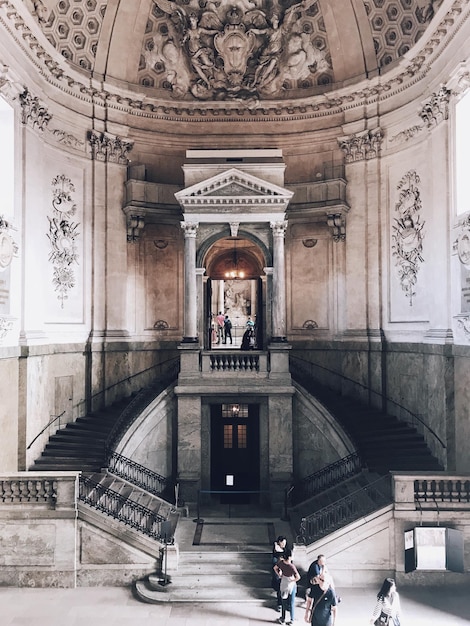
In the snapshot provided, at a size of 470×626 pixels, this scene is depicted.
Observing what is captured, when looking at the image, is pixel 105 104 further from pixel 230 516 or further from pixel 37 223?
pixel 230 516

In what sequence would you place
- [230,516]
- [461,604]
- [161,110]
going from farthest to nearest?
[161,110]
[230,516]
[461,604]

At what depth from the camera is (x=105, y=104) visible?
20453mm

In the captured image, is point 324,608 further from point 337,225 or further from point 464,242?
point 337,225

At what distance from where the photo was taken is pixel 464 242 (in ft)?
48.0

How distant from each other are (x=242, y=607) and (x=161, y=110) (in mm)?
17673

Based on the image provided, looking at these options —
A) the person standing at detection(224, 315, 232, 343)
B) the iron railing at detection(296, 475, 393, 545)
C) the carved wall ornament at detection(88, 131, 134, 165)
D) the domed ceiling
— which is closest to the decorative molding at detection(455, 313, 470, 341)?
the iron railing at detection(296, 475, 393, 545)

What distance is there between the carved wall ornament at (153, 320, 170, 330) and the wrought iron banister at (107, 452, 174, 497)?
5.90 m

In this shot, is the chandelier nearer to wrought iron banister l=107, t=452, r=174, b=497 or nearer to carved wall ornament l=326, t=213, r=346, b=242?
carved wall ornament l=326, t=213, r=346, b=242

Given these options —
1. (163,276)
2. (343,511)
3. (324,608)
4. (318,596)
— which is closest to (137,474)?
(343,511)

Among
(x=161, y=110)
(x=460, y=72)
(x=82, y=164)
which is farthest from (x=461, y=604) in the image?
(x=161, y=110)

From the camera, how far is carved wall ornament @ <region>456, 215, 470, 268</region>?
1442 cm

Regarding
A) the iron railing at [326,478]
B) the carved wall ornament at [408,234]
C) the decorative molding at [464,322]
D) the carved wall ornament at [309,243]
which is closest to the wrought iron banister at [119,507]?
the iron railing at [326,478]

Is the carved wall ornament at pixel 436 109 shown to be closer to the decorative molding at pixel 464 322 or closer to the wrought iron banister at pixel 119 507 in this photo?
the decorative molding at pixel 464 322

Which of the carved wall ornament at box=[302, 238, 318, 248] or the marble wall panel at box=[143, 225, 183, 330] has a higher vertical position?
the carved wall ornament at box=[302, 238, 318, 248]
